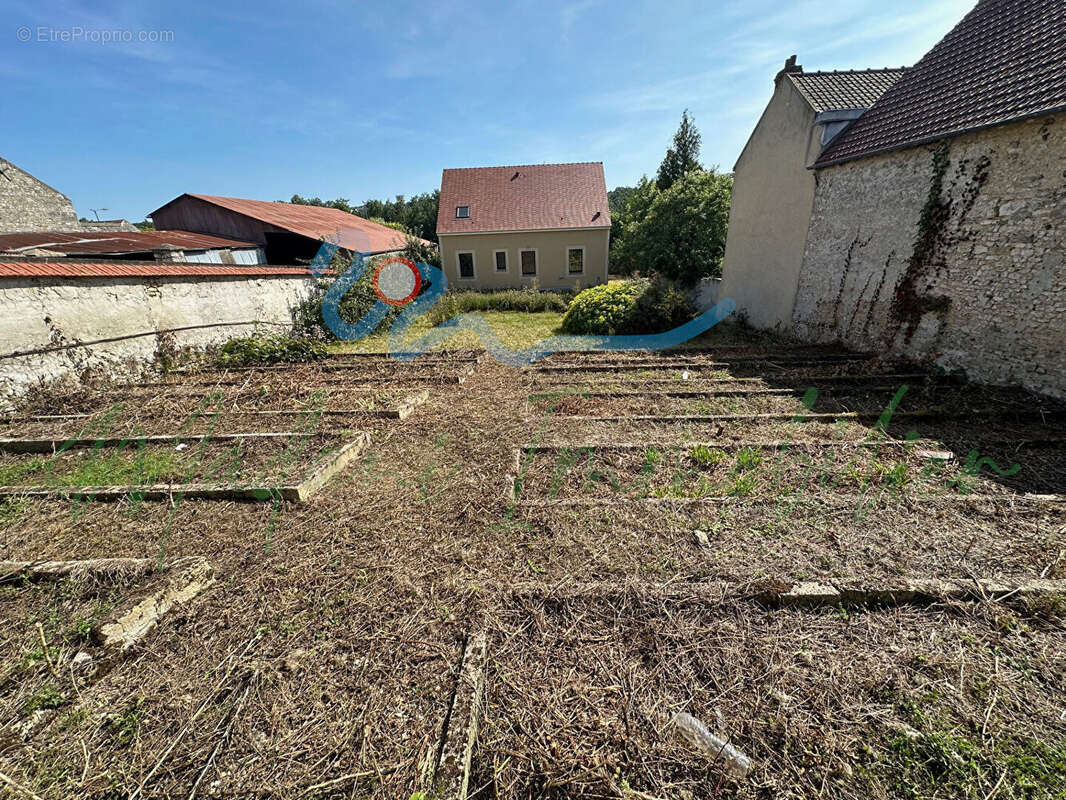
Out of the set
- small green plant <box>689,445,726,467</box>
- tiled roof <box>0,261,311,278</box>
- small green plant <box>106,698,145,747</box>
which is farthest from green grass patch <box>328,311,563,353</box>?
small green plant <box>106,698,145,747</box>

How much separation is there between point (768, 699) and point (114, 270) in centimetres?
1146

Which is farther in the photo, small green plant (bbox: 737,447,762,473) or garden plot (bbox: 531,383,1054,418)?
garden plot (bbox: 531,383,1054,418)

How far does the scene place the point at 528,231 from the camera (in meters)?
20.3

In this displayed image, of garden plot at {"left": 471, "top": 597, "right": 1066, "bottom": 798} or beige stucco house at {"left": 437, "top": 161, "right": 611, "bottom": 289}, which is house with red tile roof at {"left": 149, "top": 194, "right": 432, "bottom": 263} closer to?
beige stucco house at {"left": 437, "top": 161, "right": 611, "bottom": 289}

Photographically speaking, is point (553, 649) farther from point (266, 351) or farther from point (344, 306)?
point (344, 306)

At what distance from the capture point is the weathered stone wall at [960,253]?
566 centimetres

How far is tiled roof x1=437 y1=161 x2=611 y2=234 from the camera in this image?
20531mm

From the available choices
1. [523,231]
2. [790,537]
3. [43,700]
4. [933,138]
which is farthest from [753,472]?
[523,231]

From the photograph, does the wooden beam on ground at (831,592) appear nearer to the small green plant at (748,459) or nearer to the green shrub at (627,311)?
the small green plant at (748,459)

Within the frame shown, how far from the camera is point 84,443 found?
5176mm

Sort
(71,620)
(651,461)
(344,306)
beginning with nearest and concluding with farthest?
(71,620) < (651,461) < (344,306)

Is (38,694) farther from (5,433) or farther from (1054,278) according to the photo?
(1054,278)

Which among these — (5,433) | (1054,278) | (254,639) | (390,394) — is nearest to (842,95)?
(1054,278)

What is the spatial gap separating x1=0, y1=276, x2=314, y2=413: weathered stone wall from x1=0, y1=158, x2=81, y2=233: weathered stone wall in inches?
716
